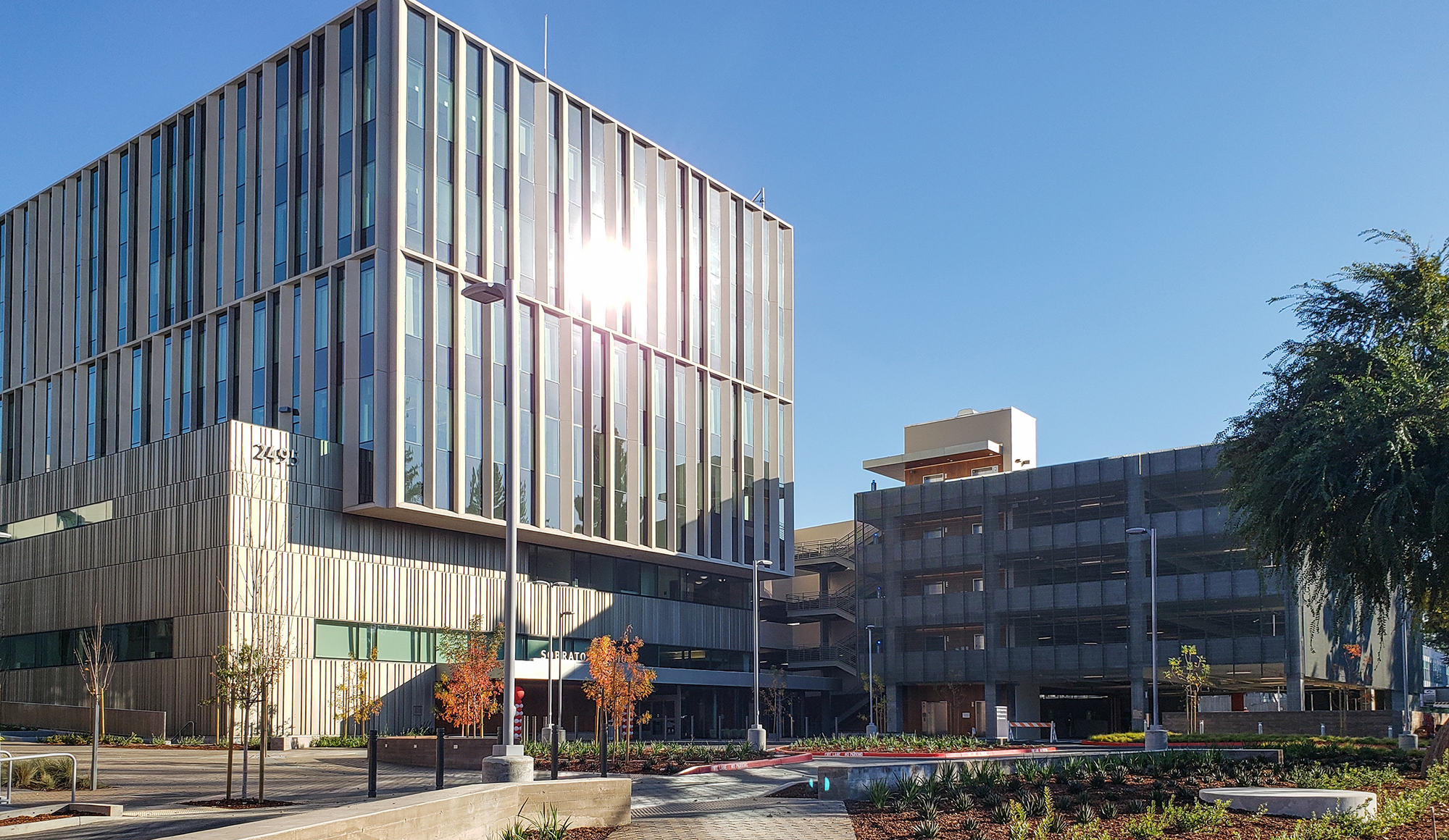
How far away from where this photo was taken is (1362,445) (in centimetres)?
2638

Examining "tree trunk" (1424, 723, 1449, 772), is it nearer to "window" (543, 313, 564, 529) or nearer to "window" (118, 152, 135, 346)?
"window" (543, 313, 564, 529)

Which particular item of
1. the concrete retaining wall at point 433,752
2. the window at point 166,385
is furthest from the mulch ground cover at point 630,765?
the window at point 166,385

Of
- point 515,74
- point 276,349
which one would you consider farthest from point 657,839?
point 515,74

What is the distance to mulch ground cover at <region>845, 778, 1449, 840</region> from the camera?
16812 millimetres

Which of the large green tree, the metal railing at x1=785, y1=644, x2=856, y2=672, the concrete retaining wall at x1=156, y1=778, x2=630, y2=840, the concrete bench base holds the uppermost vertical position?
the large green tree

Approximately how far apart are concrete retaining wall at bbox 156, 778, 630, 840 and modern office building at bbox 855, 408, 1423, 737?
5318cm

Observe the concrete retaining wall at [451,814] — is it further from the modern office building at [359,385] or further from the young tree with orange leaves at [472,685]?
the modern office building at [359,385]

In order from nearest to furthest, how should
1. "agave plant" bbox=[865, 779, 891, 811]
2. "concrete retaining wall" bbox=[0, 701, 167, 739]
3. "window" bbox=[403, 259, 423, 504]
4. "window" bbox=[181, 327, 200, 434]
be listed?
"agave plant" bbox=[865, 779, 891, 811] < "concrete retaining wall" bbox=[0, 701, 167, 739] < "window" bbox=[403, 259, 423, 504] < "window" bbox=[181, 327, 200, 434]

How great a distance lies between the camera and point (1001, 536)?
254ft

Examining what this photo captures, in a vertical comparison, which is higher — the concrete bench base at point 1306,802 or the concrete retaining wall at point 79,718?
the concrete bench base at point 1306,802

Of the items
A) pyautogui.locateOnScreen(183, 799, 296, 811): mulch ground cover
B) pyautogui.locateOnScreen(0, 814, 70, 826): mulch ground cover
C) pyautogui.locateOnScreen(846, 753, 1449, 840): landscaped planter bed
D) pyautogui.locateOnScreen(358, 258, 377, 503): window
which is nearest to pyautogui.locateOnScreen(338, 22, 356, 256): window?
pyautogui.locateOnScreen(358, 258, 377, 503): window

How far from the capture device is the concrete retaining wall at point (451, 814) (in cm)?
1200

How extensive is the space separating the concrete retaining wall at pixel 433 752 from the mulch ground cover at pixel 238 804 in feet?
40.2

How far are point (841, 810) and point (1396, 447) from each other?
1305cm
